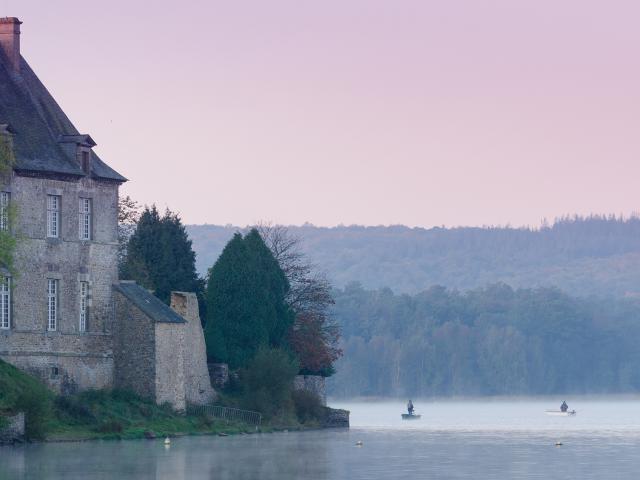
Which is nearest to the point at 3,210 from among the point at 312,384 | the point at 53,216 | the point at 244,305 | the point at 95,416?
the point at 53,216

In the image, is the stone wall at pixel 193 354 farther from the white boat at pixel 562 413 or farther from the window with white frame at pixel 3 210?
the white boat at pixel 562 413

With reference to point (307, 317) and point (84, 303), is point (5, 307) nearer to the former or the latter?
point (84, 303)

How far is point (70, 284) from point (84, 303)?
4.00ft

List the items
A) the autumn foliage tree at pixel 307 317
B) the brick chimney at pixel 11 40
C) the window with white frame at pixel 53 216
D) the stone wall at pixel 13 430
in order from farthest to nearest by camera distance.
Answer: the autumn foliage tree at pixel 307 317
the brick chimney at pixel 11 40
the window with white frame at pixel 53 216
the stone wall at pixel 13 430

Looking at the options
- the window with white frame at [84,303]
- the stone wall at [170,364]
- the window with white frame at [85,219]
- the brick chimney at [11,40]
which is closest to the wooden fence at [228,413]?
the stone wall at [170,364]

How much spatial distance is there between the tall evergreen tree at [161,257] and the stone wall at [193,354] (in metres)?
7.35

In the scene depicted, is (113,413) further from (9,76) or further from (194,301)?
(9,76)

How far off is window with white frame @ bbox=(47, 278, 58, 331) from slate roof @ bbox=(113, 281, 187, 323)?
2.99 meters

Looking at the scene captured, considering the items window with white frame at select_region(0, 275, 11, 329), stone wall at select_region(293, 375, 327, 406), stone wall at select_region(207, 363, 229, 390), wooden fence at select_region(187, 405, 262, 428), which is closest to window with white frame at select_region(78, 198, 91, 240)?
window with white frame at select_region(0, 275, 11, 329)

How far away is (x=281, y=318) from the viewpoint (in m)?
85.4

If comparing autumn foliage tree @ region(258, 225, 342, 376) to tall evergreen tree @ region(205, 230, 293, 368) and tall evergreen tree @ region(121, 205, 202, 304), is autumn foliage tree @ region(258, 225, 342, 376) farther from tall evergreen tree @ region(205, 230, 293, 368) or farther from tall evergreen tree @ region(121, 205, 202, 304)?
tall evergreen tree @ region(121, 205, 202, 304)

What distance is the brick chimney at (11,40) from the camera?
248 feet

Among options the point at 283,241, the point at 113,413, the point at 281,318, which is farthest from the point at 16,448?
the point at 283,241

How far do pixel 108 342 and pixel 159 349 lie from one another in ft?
9.06
